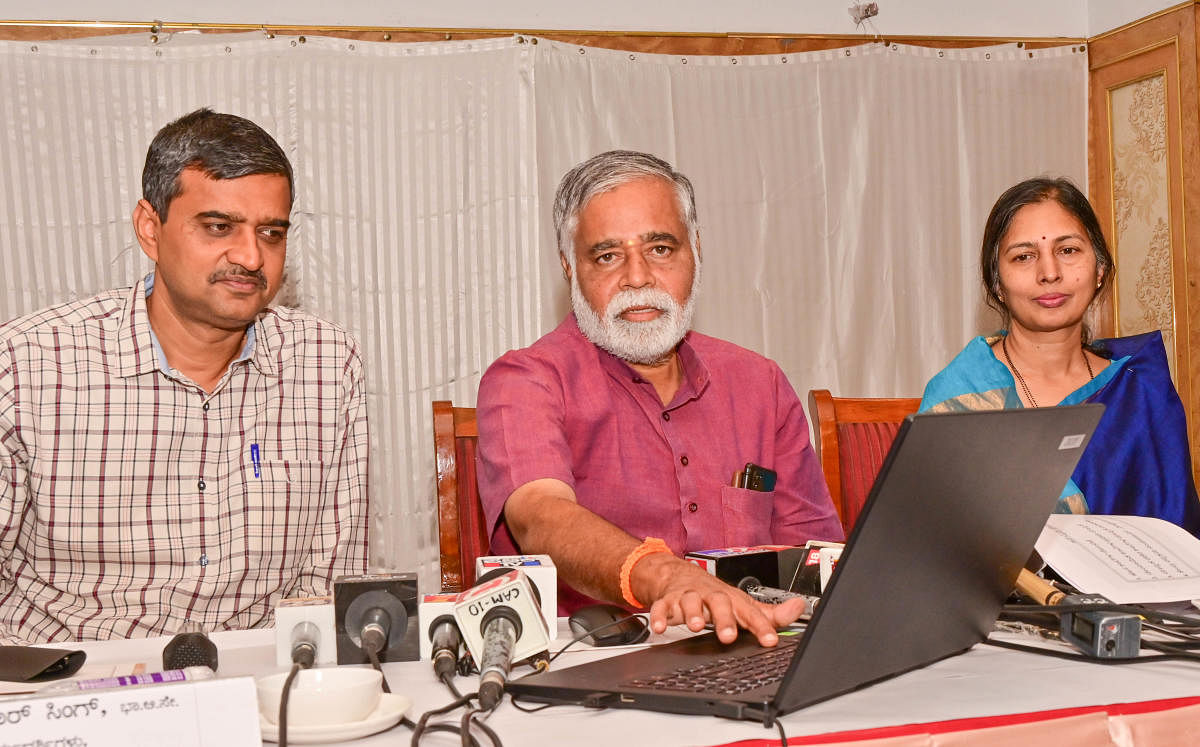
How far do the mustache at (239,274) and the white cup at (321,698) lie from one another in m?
1.07

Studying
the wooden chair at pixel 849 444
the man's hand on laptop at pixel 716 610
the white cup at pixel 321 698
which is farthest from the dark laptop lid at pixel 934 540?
the wooden chair at pixel 849 444

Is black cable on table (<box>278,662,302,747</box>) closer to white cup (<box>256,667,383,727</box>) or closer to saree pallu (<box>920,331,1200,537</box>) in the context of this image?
white cup (<box>256,667,383,727</box>)

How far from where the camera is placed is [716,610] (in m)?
1.01

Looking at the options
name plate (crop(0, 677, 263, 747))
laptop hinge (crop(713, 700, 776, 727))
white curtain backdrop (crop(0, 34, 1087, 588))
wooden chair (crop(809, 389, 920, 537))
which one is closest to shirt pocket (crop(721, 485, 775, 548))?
wooden chair (crop(809, 389, 920, 537))

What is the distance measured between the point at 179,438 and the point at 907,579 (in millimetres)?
1318

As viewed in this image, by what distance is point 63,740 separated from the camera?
0.69 m

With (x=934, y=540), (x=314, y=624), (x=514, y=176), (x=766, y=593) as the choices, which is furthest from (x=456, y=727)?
(x=514, y=176)

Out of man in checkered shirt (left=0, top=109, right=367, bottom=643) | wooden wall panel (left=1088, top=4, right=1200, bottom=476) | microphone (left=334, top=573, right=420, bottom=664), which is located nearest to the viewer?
microphone (left=334, top=573, right=420, bottom=664)

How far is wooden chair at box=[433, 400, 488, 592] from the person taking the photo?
1.88 metres

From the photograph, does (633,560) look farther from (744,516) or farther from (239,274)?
(239,274)

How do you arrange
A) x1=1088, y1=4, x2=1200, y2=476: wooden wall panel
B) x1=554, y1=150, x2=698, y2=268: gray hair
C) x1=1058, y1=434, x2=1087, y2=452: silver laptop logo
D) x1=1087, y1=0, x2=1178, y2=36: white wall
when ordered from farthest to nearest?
x1=1087, y1=0, x2=1178, y2=36: white wall → x1=1088, y1=4, x2=1200, y2=476: wooden wall panel → x1=554, y1=150, x2=698, y2=268: gray hair → x1=1058, y1=434, x2=1087, y2=452: silver laptop logo

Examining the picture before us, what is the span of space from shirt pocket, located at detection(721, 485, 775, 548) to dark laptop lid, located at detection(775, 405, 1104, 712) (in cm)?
78

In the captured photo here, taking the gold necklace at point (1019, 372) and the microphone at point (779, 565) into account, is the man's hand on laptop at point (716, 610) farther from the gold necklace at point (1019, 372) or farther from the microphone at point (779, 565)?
the gold necklace at point (1019, 372)

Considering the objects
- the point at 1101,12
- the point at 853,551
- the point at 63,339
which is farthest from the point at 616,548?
the point at 1101,12
